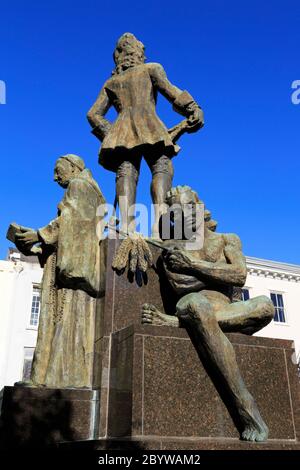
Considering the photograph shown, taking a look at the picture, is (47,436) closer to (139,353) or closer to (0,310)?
(139,353)

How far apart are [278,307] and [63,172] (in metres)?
25.5

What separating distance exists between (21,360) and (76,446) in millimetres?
20647

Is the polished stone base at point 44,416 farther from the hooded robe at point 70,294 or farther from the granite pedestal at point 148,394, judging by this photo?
the hooded robe at point 70,294

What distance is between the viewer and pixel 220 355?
3641 millimetres

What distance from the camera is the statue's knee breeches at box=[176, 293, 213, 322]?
12.3 ft

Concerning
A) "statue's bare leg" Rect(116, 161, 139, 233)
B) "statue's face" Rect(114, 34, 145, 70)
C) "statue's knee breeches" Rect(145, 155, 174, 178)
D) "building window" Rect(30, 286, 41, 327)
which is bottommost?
"statue's bare leg" Rect(116, 161, 139, 233)

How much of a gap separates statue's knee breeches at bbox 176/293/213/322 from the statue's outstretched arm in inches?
140

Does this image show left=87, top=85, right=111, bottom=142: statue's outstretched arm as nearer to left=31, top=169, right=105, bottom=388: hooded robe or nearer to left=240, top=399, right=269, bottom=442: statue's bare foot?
left=31, top=169, right=105, bottom=388: hooded robe

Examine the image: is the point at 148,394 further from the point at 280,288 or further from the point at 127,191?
the point at 280,288

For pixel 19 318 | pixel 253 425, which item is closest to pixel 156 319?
pixel 253 425

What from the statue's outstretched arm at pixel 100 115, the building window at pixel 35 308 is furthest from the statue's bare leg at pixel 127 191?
the building window at pixel 35 308

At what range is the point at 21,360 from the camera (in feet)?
73.7

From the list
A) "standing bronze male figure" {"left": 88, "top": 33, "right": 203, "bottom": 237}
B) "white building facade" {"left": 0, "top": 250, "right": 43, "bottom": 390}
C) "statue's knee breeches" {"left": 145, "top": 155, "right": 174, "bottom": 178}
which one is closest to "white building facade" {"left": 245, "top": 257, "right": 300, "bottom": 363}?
"white building facade" {"left": 0, "top": 250, "right": 43, "bottom": 390}

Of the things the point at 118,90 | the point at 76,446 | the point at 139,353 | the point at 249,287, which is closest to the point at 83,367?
the point at 139,353
